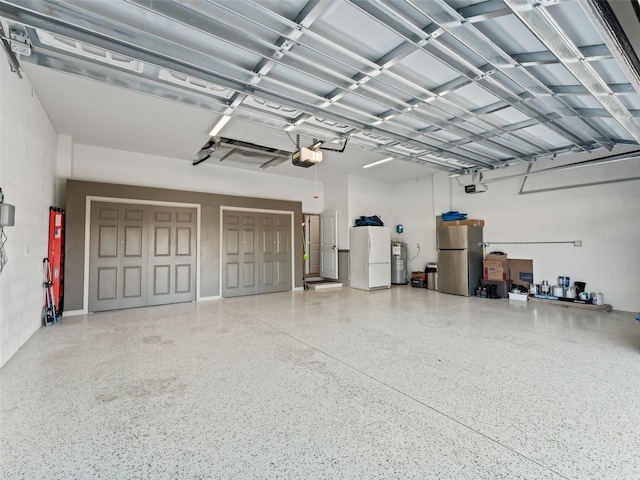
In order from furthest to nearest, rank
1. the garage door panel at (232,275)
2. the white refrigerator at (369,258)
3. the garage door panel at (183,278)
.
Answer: the white refrigerator at (369,258)
the garage door panel at (232,275)
the garage door panel at (183,278)

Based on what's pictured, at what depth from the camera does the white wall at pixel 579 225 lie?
5.59m

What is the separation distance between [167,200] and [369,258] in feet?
16.8

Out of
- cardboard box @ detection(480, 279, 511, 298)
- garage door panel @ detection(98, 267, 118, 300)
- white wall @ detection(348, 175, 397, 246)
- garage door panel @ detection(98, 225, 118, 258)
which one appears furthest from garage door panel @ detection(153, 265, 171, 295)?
cardboard box @ detection(480, 279, 511, 298)

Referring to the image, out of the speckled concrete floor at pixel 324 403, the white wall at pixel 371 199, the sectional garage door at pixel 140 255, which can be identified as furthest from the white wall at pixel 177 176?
the speckled concrete floor at pixel 324 403

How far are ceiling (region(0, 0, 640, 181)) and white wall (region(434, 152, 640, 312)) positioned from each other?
1.30 m

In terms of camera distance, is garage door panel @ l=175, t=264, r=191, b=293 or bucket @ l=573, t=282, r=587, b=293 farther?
garage door panel @ l=175, t=264, r=191, b=293

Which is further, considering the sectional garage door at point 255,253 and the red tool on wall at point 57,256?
the sectional garage door at point 255,253

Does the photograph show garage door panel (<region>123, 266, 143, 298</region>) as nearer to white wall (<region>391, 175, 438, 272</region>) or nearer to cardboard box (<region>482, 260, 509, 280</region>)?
white wall (<region>391, 175, 438, 272</region>)

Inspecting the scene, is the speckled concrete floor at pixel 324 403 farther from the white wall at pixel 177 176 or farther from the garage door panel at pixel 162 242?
the white wall at pixel 177 176

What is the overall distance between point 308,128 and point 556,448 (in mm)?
4251

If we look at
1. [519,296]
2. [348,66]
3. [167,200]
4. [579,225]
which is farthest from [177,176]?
[579,225]

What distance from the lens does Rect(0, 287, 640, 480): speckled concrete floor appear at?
1.72m

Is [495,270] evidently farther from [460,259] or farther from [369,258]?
[369,258]

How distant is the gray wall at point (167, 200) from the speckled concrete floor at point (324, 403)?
4.53 ft
